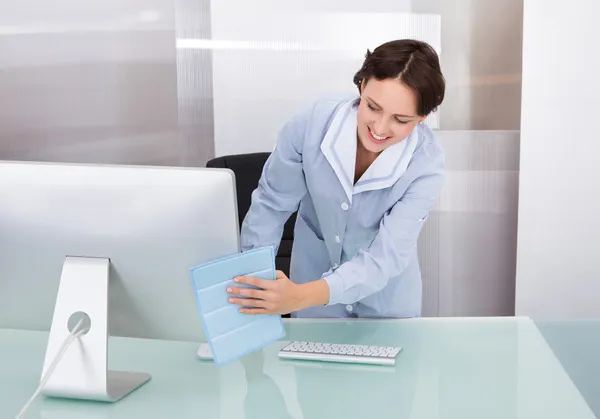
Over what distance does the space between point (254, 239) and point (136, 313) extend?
0.63 m

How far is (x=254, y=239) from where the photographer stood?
7.02 feet

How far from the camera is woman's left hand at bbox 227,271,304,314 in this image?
4.95ft

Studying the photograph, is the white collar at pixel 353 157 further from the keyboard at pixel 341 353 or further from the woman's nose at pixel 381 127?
the keyboard at pixel 341 353

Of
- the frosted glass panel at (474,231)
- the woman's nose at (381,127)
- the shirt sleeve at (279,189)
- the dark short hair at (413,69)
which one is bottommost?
the frosted glass panel at (474,231)

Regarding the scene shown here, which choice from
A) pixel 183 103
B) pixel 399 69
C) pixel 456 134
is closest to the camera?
pixel 399 69

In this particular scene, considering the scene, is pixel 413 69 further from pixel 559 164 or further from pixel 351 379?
pixel 559 164

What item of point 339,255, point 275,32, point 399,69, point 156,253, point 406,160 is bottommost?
point 339,255

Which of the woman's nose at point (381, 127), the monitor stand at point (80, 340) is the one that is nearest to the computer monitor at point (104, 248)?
the monitor stand at point (80, 340)

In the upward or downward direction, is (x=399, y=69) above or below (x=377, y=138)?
above

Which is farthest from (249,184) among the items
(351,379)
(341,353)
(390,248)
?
(351,379)

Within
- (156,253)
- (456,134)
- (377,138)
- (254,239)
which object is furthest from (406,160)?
(456,134)

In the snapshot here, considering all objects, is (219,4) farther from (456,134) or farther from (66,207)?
(66,207)

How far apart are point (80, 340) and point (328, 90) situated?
2.32 meters

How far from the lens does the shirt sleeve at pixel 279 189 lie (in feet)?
7.02
